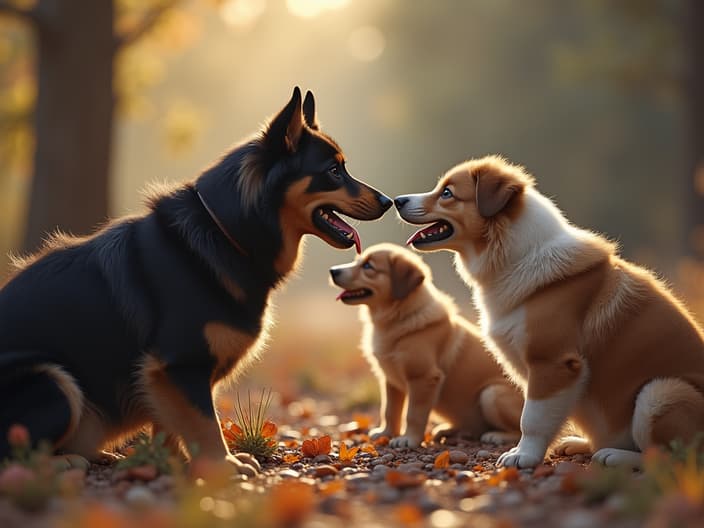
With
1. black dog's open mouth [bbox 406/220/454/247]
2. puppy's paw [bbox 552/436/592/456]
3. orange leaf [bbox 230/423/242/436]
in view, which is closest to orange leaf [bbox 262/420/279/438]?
orange leaf [bbox 230/423/242/436]

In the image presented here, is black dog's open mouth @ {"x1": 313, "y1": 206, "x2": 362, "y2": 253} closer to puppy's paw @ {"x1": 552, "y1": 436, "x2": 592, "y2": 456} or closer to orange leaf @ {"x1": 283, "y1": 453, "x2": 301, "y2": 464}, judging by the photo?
orange leaf @ {"x1": 283, "y1": 453, "x2": 301, "y2": 464}

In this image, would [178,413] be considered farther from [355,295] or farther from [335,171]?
[355,295]

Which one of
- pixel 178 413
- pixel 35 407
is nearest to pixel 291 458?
A: pixel 178 413

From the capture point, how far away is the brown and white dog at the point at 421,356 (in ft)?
18.5

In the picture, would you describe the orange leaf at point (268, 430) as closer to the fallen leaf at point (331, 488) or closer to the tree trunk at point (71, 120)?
the fallen leaf at point (331, 488)

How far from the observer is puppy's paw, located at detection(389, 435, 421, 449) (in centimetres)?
542

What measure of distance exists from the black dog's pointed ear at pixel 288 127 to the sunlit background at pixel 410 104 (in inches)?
193

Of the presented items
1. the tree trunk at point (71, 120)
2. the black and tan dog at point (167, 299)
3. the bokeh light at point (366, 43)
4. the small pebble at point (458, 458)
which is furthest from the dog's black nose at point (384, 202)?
the bokeh light at point (366, 43)

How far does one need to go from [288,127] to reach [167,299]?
45.0 inches

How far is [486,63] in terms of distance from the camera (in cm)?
3219

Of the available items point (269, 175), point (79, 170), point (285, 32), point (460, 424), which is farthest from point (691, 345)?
point (285, 32)

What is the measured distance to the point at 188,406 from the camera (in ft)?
13.8

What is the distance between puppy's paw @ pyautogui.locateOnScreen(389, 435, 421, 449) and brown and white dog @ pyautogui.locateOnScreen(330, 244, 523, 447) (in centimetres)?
8

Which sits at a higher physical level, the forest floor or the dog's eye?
the dog's eye
